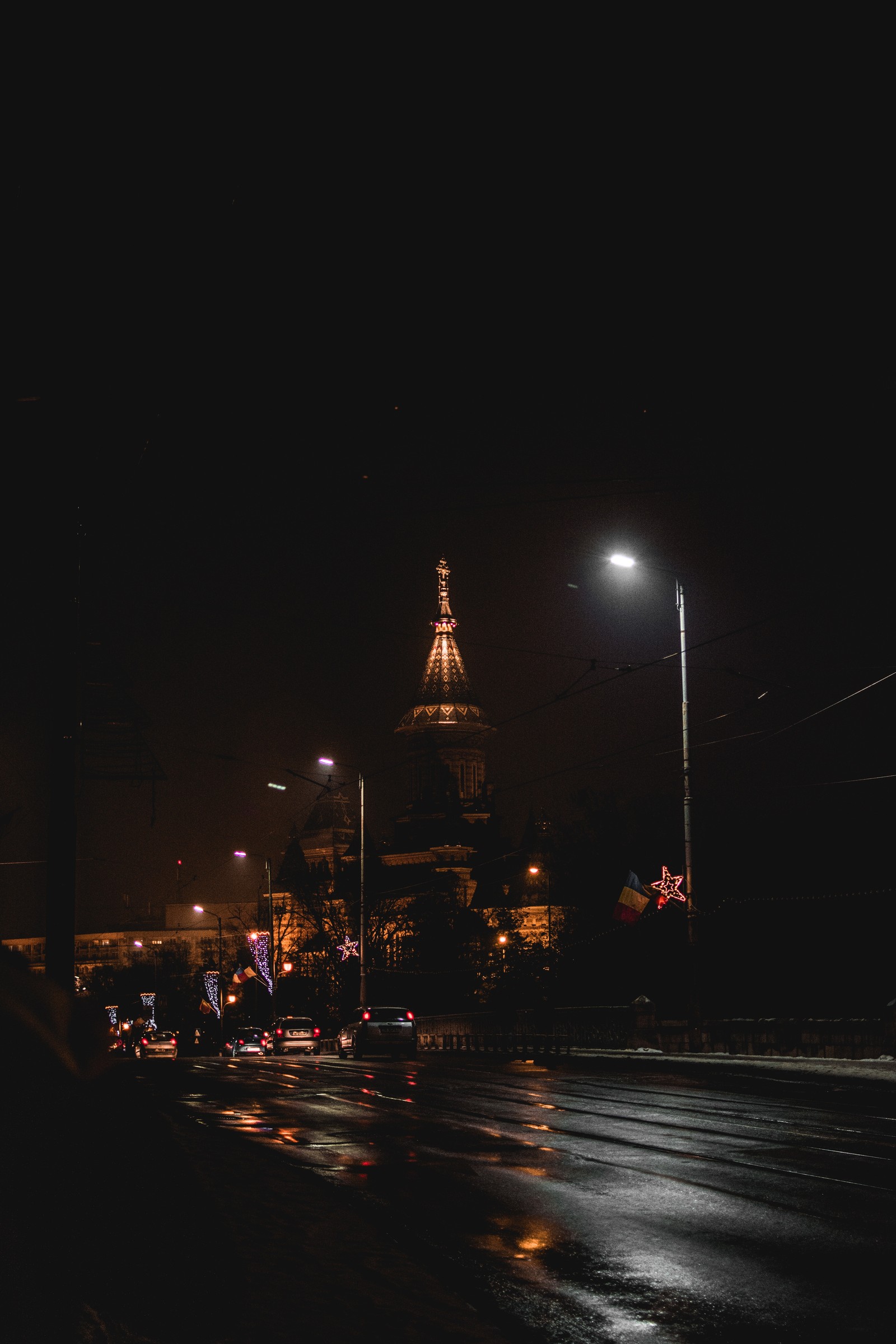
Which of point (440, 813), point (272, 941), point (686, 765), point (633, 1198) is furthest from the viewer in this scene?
point (440, 813)

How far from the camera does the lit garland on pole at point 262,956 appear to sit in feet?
245

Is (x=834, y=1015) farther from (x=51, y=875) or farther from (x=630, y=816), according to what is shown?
(x=51, y=875)

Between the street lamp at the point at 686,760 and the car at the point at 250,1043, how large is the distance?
936 inches

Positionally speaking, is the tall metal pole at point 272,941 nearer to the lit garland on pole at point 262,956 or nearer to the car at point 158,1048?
the lit garland on pole at point 262,956

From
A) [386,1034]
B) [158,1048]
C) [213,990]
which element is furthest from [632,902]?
[213,990]

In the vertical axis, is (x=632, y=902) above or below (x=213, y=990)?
above

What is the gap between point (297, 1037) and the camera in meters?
50.1

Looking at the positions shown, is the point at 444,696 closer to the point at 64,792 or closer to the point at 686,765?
the point at 686,765

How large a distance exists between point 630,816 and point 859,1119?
45.1 meters

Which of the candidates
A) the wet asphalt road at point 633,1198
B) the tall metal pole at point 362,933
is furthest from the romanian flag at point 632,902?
the tall metal pole at point 362,933

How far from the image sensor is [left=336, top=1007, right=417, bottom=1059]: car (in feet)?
123

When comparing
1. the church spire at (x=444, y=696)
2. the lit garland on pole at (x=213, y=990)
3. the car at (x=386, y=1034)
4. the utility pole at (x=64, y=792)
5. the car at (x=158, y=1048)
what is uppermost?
the church spire at (x=444, y=696)

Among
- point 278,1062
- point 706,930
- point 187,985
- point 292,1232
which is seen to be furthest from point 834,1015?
point 187,985

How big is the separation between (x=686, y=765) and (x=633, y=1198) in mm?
21939
